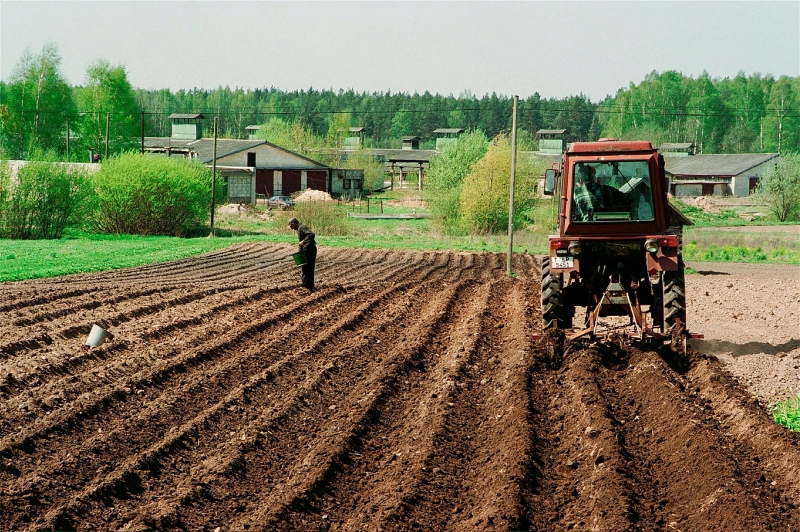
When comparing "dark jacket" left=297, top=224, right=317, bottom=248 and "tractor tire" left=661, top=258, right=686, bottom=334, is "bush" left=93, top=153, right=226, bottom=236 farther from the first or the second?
"tractor tire" left=661, top=258, right=686, bottom=334

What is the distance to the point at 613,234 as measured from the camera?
11.1 metres

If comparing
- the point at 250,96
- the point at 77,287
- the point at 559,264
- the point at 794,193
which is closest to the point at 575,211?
the point at 559,264

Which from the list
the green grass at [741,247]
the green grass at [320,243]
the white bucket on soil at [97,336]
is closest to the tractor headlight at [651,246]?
the white bucket on soil at [97,336]

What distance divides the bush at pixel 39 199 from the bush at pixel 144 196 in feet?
5.56

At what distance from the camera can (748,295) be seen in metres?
18.0

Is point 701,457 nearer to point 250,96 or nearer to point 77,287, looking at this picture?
point 77,287

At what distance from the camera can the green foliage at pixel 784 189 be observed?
5181 cm

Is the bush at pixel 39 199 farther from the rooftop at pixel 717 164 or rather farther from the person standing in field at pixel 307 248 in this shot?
the rooftop at pixel 717 164

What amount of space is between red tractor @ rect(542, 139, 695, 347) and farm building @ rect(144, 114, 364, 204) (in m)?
49.5

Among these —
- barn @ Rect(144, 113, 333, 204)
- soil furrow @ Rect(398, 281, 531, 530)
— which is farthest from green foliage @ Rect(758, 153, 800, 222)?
soil furrow @ Rect(398, 281, 531, 530)

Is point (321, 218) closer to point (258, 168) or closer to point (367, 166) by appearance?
point (258, 168)

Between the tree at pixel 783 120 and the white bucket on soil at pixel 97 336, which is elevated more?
the tree at pixel 783 120

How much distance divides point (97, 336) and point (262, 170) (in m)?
55.8

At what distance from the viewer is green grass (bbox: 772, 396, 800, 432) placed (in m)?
8.23
